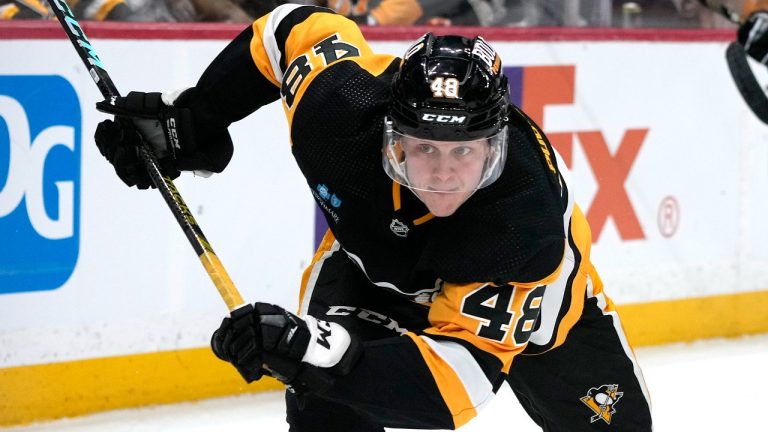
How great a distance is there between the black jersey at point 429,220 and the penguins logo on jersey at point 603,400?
22 cm

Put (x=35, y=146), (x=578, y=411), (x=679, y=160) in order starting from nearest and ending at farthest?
(x=578, y=411), (x=35, y=146), (x=679, y=160)

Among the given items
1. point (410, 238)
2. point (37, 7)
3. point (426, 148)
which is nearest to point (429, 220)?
point (410, 238)

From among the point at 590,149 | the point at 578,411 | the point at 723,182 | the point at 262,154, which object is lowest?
the point at 723,182

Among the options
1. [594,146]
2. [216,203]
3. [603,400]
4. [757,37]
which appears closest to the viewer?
[603,400]

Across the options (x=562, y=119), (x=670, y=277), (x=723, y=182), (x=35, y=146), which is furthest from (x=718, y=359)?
(x=35, y=146)

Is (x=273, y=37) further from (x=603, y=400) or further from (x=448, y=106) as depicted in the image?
(x=603, y=400)

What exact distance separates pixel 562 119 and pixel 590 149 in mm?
170

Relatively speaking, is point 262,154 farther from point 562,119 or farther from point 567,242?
point 567,242

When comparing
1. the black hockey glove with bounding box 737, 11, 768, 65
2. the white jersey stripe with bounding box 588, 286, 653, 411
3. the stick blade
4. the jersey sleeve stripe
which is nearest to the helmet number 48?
the jersey sleeve stripe

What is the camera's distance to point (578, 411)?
8.31 feet

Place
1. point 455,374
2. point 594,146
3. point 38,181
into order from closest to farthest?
point 455,374
point 38,181
point 594,146

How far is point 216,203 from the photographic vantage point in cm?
354

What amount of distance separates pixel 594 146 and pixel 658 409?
3.44ft

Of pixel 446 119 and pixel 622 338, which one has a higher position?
pixel 446 119
